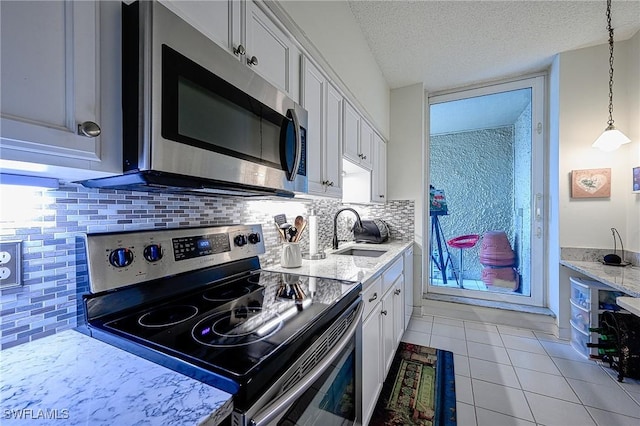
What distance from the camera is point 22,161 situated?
1.63ft

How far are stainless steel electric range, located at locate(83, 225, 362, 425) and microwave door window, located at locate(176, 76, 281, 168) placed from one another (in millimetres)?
428

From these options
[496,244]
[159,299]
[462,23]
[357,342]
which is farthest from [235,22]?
[496,244]

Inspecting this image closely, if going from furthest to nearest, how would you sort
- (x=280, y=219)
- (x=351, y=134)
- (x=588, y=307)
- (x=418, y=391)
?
(x=588, y=307), (x=351, y=134), (x=418, y=391), (x=280, y=219)

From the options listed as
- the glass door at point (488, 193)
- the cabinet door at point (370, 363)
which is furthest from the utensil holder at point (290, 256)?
the glass door at point (488, 193)

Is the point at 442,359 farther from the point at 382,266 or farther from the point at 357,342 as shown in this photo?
the point at 357,342

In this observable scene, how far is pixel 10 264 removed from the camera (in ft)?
2.23

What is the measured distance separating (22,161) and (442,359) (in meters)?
2.64

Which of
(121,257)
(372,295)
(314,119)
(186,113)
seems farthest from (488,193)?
(121,257)

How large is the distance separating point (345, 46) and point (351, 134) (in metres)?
0.61

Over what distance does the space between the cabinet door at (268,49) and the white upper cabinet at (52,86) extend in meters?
0.55

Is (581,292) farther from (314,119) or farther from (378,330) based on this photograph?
(314,119)

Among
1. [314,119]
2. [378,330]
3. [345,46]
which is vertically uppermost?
[345,46]

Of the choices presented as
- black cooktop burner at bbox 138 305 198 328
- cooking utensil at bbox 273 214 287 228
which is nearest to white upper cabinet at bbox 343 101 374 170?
cooking utensil at bbox 273 214 287 228

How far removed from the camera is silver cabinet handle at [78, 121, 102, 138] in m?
0.57
